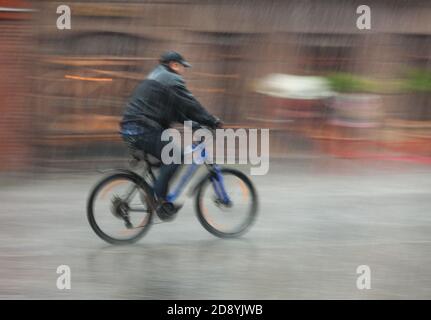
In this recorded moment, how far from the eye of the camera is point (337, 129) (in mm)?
11719

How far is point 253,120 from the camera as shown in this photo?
11961 mm

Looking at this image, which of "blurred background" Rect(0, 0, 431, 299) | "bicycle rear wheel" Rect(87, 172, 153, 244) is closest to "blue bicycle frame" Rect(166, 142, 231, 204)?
"bicycle rear wheel" Rect(87, 172, 153, 244)

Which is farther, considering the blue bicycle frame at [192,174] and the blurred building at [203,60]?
the blurred building at [203,60]

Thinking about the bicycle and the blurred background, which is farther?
the blurred background

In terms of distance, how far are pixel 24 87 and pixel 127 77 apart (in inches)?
64.0

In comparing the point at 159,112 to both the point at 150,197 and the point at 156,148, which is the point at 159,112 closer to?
the point at 156,148

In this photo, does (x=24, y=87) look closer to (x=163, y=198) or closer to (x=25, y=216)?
(x=25, y=216)

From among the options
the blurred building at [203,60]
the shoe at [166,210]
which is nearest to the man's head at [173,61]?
the shoe at [166,210]

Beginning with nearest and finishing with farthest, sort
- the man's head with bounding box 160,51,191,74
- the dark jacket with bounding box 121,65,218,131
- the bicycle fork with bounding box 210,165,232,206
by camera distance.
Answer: the dark jacket with bounding box 121,65,218,131 → the man's head with bounding box 160,51,191,74 → the bicycle fork with bounding box 210,165,232,206

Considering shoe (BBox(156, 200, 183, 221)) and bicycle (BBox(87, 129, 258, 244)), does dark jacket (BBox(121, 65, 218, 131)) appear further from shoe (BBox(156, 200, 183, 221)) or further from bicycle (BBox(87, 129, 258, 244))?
shoe (BBox(156, 200, 183, 221))

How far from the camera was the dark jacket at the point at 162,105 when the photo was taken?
691cm

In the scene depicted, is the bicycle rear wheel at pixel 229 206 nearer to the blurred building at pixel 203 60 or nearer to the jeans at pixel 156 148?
the jeans at pixel 156 148

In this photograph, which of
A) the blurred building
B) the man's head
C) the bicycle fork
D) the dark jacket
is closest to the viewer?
the dark jacket

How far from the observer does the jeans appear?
273 inches
